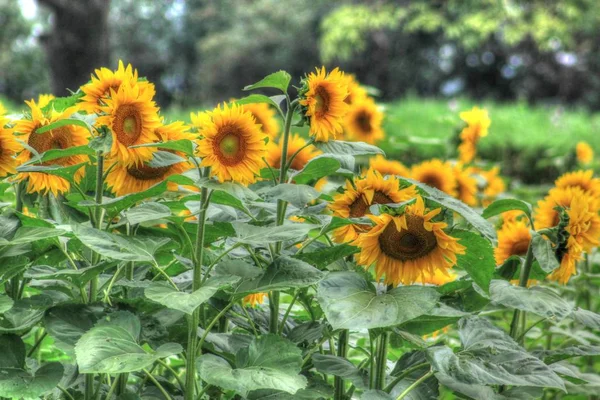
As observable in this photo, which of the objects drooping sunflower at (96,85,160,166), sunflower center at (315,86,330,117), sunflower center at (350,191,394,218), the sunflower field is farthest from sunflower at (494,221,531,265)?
drooping sunflower at (96,85,160,166)

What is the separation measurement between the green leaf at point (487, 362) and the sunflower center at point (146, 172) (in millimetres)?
490

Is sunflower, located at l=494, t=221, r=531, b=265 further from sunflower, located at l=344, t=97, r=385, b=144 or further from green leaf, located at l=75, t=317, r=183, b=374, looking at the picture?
sunflower, located at l=344, t=97, r=385, b=144

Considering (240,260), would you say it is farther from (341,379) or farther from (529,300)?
(529,300)

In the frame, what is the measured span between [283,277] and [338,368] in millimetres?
185

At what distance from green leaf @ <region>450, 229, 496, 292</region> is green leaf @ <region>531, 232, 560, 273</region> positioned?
0.34 ft

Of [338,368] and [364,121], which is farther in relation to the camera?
[364,121]

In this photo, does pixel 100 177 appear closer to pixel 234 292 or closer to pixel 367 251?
pixel 234 292

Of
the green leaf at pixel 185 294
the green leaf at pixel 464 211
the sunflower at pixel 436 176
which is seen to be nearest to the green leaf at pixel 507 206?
the green leaf at pixel 464 211

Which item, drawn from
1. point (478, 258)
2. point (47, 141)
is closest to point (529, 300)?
point (478, 258)

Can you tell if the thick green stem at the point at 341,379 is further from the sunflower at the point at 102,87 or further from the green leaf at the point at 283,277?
the sunflower at the point at 102,87

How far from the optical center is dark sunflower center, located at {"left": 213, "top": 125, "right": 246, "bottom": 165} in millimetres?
1146

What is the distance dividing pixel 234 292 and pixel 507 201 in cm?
49

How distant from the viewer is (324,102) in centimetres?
125

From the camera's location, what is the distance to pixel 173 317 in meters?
1.26
